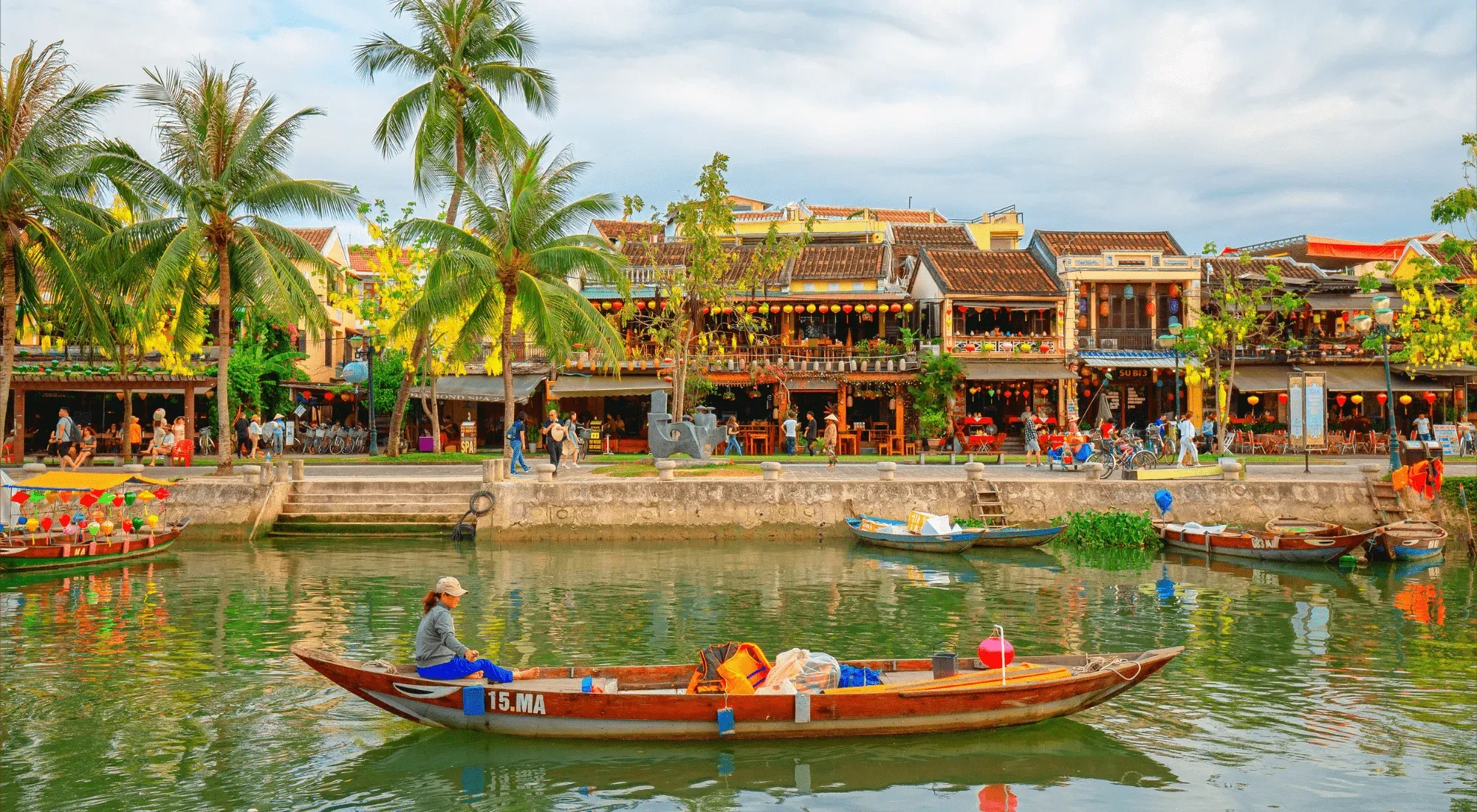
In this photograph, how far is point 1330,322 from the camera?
3997cm

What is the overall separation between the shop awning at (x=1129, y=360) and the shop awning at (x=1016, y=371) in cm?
116

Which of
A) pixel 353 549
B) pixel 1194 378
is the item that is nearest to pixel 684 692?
pixel 353 549

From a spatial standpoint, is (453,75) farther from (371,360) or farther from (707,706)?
(707,706)

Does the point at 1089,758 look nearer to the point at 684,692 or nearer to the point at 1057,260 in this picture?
the point at 684,692

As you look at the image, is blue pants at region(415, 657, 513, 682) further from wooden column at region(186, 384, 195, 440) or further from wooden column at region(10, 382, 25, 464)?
wooden column at region(10, 382, 25, 464)

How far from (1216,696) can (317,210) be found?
67.7 feet

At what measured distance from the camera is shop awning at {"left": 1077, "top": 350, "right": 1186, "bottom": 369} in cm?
3706

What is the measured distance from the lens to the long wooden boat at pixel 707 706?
953cm

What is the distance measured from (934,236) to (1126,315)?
10.3m

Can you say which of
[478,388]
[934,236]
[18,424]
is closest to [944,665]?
[478,388]

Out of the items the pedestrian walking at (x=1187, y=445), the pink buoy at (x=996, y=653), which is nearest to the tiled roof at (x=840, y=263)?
the pedestrian walking at (x=1187, y=445)

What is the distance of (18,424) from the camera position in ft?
94.3

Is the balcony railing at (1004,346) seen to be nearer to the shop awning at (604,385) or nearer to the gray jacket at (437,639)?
the shop awning at (604,385)

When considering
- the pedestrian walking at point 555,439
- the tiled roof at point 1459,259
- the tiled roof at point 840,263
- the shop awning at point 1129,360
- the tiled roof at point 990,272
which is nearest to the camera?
the pedestrian walking at point 555,439
